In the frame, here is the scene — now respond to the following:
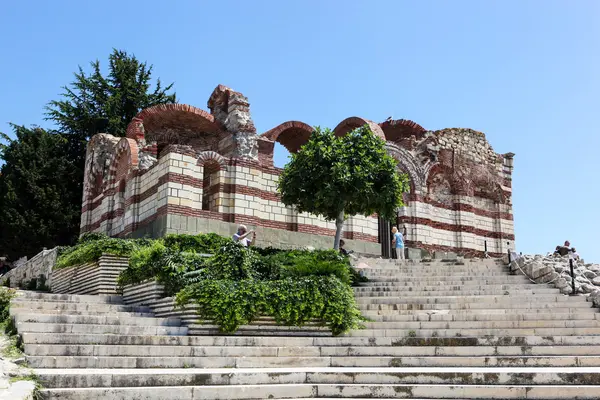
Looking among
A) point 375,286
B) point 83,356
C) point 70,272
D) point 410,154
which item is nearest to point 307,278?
point 375,286

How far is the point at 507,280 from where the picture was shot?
15602 mm

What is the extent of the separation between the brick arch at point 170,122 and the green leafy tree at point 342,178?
5.54 metres

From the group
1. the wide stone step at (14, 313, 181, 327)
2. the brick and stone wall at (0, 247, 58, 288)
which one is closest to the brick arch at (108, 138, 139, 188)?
the brick and stone wall at (0, 247, 58, 288)

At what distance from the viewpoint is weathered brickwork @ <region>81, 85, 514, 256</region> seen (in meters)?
20.8

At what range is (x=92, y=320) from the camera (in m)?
10.5

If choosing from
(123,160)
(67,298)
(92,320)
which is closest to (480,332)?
(92,320)

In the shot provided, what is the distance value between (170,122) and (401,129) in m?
10.3

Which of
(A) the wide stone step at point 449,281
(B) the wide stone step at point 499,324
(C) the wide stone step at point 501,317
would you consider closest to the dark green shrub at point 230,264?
(C) the wide stone step at point 501,317

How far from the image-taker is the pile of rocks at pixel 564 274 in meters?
14.0

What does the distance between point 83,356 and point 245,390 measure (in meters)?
2.41

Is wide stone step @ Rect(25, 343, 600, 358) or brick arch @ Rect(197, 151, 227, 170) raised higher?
brick arch @ Rect(197, 151, 227, 170)

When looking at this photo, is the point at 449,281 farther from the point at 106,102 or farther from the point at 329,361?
the point at 106,102

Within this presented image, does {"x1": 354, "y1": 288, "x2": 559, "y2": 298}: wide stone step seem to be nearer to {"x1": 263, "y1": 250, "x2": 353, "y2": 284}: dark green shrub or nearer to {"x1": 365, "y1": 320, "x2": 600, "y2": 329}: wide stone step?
{"x1": 263, "y1": 250, "x2": 353, "y2": 284}: dark green shrub

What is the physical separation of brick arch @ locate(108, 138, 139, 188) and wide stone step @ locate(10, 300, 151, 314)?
10.8 meters
